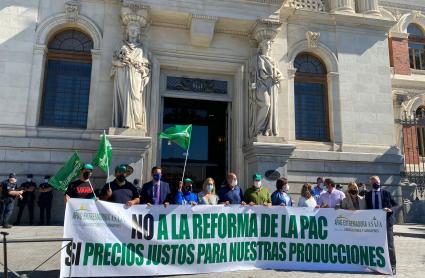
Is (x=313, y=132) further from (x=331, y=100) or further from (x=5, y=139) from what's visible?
(x=5, y=139)

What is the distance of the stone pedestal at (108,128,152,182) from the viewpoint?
39.0 ft

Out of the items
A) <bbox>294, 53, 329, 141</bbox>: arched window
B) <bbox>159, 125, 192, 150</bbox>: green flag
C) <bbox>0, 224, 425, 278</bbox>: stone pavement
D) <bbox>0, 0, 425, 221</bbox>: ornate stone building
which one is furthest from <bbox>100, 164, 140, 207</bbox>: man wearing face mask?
<bbox>294, 53, 329, 141</bbox>: arched window

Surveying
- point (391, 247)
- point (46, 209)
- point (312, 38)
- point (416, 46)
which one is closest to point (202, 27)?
point (312, 38)

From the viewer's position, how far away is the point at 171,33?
14.1 metres

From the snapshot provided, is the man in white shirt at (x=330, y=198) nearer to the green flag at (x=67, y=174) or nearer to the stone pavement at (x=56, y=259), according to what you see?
the stone pavement at (x=56, y=259)

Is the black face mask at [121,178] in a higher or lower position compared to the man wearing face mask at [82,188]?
higher

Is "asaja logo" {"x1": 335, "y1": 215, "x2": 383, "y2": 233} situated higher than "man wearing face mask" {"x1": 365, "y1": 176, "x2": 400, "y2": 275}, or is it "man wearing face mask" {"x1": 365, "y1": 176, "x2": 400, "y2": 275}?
"man wearing face mask" {"x1": 365, "y1": 176, "x2": 400, "y2": 275}

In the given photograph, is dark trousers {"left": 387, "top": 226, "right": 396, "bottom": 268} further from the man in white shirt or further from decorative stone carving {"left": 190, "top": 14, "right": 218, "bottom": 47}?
decorative stone carving {"left": 190, "top": 14, "right": 218, "bottom": 47}

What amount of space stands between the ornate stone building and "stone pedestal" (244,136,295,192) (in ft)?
0.13

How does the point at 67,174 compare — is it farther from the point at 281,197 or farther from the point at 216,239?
the point at 281,197

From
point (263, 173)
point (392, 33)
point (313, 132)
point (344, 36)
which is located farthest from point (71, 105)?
point (392, 33)

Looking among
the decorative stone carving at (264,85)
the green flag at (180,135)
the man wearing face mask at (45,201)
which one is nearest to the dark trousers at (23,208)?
the man wearing face mask at (45,201)

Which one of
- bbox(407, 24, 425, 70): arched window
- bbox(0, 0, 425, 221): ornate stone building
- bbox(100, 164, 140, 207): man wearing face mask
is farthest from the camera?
bbox(407, 24, 425, 70): arched window

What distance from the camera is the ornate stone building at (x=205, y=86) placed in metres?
12.5
